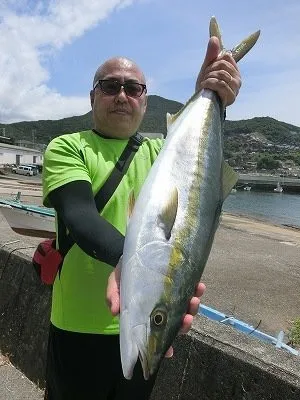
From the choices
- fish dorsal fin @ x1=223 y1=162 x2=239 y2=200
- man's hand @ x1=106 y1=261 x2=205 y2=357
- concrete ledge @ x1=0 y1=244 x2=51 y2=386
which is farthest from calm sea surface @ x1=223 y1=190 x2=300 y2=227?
man's hand @ x1=106 y1=261 x2=205 y2=357

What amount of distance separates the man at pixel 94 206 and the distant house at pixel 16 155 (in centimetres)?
7097

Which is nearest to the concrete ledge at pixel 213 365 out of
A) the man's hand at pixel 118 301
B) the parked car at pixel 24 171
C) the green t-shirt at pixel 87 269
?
the green t-shirt at pixel 87 269

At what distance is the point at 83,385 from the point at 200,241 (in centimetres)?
104

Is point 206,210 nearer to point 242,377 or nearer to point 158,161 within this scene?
point 158,161

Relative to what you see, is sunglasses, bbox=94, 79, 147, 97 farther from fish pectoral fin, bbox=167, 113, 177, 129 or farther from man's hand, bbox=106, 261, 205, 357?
man's hand, bbox=106, 261, 205, 357

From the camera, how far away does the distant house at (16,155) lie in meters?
71.2

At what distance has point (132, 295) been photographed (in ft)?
4.24

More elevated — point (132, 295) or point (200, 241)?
point (200, 241)

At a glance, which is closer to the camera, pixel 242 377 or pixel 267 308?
pixel 242 377

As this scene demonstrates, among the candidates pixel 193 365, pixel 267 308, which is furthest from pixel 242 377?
pixel 267 308

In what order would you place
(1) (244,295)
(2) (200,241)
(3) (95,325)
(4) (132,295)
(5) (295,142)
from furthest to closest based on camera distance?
(5) (295,142) < (1) (244,295) < (3) (95,325) < (2) (200,241) < (4) (132,295)

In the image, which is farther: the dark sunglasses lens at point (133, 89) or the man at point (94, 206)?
the dark sunglasses lens at point (133, 89)

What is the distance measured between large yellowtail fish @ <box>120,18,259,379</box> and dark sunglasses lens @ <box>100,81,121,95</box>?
21.0 inches

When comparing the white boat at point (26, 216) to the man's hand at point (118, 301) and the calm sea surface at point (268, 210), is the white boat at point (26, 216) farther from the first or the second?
the calm sea surface at point (268, 210)
